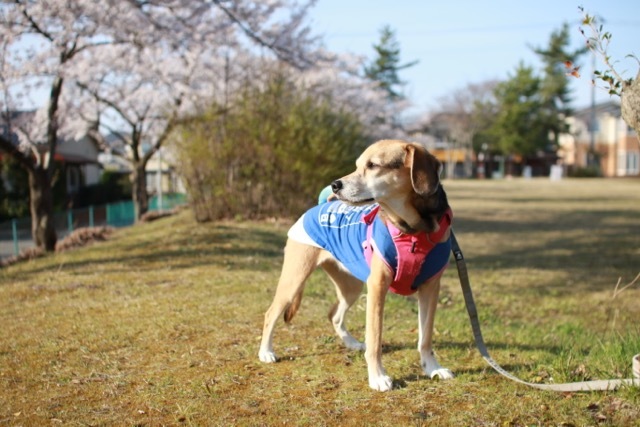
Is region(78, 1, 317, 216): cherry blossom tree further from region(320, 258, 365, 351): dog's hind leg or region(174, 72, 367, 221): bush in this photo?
region(320, 258, 365, 351): dog's hind leg

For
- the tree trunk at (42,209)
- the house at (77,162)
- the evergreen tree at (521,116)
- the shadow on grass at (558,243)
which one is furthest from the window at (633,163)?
the tree trunk at (42,209)

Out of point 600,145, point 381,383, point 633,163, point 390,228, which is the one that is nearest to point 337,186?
point 390,228

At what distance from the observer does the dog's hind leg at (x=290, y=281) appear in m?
4.32

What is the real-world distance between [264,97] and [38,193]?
5674 millimetres

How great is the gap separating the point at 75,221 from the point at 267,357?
1699 centimetres

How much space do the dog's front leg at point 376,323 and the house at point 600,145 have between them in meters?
62.2

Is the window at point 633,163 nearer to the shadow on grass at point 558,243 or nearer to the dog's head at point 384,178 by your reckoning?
the shadow on grass at point 558,243

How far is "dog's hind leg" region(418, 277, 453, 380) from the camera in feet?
13.1

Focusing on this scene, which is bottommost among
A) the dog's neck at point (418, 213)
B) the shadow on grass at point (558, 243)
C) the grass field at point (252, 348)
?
the shadow on grass at point (558, 243)

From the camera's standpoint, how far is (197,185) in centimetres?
1414

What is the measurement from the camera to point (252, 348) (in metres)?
4.73

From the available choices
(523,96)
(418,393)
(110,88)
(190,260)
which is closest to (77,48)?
(190,260)

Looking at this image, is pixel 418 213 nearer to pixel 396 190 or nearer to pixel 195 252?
pixel 396 190

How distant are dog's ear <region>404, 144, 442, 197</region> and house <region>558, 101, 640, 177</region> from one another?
6216cm
